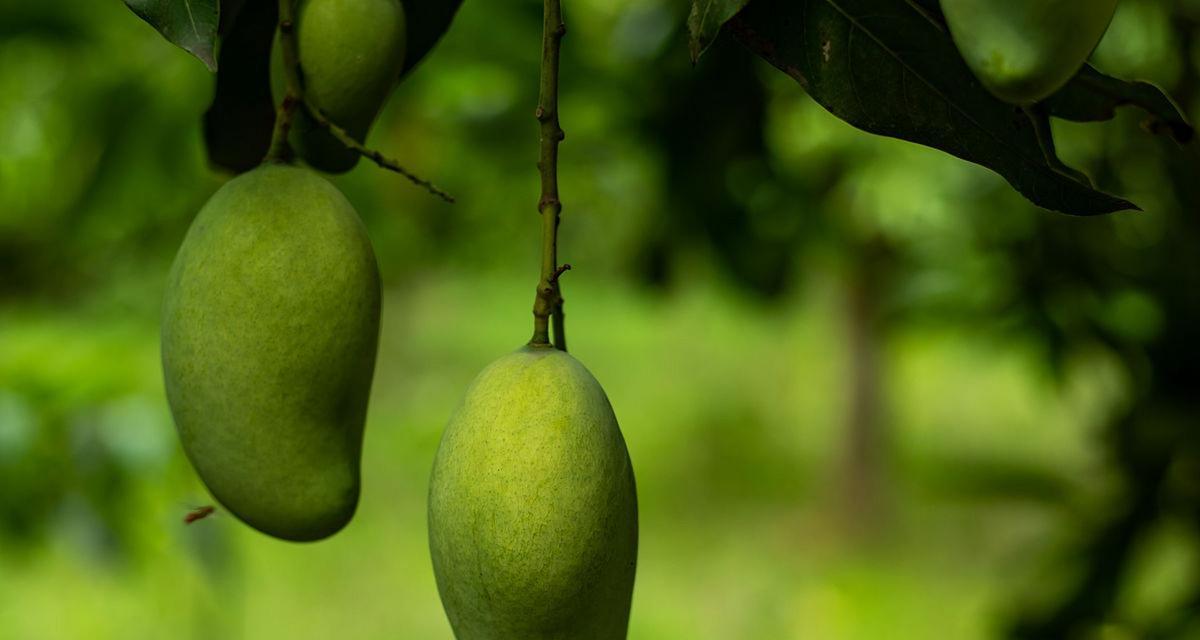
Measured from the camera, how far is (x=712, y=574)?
3.56 meters

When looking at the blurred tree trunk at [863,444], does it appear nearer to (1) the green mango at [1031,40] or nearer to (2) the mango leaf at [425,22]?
(2) the mango leaf at [425,22]

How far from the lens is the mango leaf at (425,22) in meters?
0.60

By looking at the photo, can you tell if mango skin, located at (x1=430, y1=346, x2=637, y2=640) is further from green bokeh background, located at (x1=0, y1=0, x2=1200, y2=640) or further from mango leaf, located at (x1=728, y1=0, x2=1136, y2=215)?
green bokeh background, located at (x1=0, y1=0, x2=1200, y2=640)

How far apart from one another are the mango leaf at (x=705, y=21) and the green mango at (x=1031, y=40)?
0.11 meters

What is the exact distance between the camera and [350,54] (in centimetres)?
53

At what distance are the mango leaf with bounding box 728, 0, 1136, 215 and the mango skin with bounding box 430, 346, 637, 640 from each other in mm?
138

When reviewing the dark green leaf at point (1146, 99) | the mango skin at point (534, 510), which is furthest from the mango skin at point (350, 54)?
the dark green leaf at point (1146, 99)

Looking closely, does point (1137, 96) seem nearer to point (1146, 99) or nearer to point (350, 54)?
point (1146, 99)

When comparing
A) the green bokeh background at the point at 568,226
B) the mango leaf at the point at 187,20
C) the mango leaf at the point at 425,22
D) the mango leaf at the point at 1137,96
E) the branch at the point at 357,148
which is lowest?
the green bokeh background at the point at 568,226

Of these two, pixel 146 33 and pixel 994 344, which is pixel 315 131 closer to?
pixel 146 33

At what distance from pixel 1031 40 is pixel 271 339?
295 mm

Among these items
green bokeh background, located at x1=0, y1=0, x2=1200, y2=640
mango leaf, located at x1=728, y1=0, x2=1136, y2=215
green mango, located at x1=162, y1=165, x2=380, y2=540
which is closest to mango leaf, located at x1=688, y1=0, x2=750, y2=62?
mango leaf, located at x1=728, y1=0, x2=1136, y2=215

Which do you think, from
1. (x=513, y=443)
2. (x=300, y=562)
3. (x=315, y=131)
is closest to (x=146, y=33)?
(x=315, y=131)

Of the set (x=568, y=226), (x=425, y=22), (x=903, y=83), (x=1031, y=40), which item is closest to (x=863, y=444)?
(x=568, y=226)
